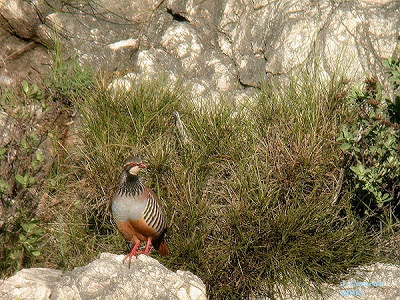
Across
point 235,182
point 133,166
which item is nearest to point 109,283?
point 133,166

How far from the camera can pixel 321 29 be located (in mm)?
6711

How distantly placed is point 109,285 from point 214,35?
11.6ft

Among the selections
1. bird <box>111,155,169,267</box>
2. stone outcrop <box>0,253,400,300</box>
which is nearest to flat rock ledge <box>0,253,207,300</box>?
stone outcrop <box>0,253,400,300</box>

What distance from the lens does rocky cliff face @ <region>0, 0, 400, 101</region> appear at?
21.8 ft

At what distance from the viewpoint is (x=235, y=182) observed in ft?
18.2

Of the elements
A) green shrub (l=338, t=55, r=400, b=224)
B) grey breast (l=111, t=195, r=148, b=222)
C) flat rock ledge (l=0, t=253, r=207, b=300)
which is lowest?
flat rock ledge (l=0, t=253, r=207, b=300)

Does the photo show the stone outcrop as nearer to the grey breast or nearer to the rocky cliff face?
the grey breast

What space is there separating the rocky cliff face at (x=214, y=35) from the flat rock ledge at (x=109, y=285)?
234cm

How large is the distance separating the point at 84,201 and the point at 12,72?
208cm

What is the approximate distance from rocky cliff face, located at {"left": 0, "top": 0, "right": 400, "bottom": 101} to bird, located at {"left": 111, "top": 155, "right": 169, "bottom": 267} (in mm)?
1527

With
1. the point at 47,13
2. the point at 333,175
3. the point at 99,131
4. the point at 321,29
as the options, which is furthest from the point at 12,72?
the point at 333,175

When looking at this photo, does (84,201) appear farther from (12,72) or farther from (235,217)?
(12,72)

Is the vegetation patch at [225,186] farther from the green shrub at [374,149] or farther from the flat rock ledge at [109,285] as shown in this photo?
the flat rock ledge at [109,285]

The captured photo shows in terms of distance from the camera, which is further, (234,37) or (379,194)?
(234,37)
